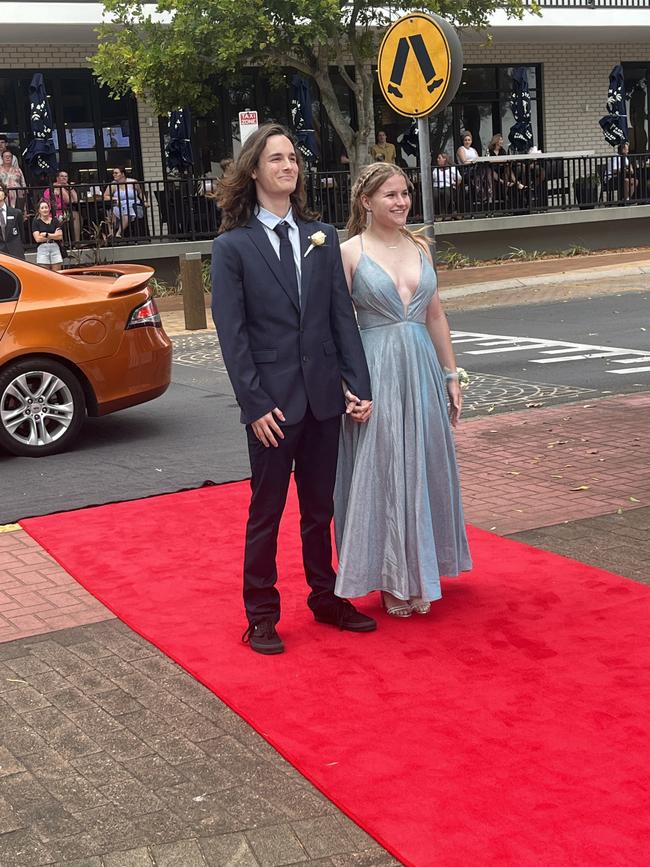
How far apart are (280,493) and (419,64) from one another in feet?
10.8

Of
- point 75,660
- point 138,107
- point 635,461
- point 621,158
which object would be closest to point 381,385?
point 75,660

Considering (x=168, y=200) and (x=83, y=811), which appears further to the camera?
(x=168, y=200)

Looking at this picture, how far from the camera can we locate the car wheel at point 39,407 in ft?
30.3

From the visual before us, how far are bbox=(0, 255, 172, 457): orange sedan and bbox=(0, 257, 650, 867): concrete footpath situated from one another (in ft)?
7.33

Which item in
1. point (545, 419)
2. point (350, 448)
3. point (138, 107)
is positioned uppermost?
point (138, 107)

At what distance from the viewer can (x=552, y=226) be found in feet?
83.9

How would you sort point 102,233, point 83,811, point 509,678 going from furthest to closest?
1. point 102,233
2. point 509,678
3. point 83,811

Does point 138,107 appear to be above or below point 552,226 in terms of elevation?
above

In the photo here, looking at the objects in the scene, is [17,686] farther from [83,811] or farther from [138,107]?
[138,107]

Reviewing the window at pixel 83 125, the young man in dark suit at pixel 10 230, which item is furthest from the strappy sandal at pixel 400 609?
the window at pixel 83 125

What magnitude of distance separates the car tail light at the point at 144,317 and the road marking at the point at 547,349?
15.1 feet

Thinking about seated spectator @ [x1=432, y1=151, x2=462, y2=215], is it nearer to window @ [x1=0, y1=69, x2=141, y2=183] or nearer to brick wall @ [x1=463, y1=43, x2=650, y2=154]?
window @ [x1=0, y1=69, x2=141, y2=183]

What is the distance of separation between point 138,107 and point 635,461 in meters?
18.6

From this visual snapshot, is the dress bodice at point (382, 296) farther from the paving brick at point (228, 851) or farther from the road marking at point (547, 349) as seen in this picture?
the road marking at point (547, 349)
